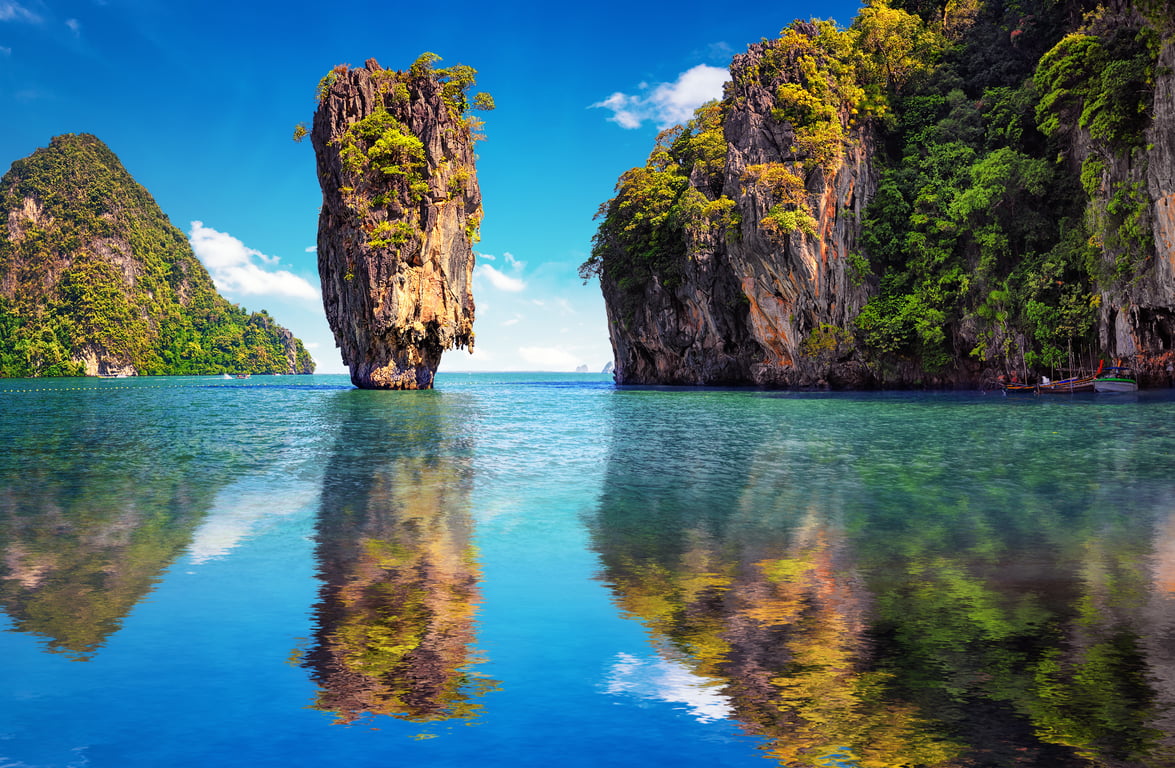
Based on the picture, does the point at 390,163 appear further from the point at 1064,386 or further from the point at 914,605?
the point at 914,605

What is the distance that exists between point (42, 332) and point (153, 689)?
12295cm

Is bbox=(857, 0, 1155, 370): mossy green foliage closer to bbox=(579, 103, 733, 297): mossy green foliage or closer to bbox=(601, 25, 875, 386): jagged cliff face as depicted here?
bbox=(601, 25, 875, 386): jagged cliff face

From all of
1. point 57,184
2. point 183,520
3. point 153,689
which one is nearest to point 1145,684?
point 153,689

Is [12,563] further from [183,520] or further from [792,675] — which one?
[792,675]

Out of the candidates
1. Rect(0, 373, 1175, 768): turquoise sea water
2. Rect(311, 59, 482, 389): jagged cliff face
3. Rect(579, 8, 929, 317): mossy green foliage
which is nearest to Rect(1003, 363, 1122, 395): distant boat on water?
Rect(579, 8, 929, 317): mossy green foliage

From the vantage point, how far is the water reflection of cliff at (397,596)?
390 centimetres

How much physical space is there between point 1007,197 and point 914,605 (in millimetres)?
33850

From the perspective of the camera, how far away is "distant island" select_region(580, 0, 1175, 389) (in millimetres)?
27266

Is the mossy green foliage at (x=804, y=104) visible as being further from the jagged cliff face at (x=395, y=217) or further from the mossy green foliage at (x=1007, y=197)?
the jagged cliff face at (x=395, y=217)

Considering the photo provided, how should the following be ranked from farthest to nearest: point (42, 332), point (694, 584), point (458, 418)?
point (42, 332) → point (458, 418) → point (694, 584)

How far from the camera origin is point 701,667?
4.18m

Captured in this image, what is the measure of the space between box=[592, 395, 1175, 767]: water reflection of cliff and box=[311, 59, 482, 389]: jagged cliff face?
34423 millimetres

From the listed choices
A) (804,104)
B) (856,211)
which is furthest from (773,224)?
(804,104)

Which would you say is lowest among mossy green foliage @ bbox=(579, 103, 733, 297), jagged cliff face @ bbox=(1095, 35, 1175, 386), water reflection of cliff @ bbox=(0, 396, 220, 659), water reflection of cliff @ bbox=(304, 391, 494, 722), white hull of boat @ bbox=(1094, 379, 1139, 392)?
water reflection of cliff @ bbox=(304, 391, 494, 722)
